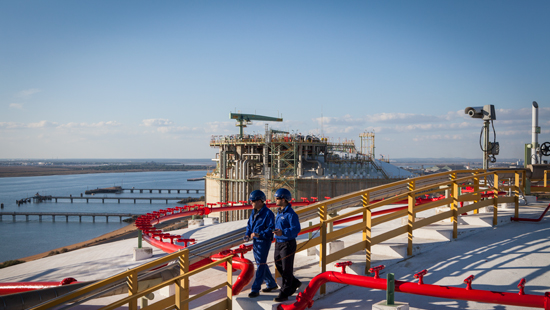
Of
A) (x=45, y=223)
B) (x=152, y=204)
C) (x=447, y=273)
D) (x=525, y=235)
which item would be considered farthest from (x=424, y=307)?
(x=152, y=204)

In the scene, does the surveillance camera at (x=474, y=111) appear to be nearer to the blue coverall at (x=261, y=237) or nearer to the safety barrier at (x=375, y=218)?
the safety barrier at (x=375, y=218)

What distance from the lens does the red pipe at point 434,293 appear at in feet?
12.9

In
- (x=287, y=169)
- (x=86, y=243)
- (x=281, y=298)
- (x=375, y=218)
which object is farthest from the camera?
(x=86, y=243)

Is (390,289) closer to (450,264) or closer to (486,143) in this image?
(450,264)

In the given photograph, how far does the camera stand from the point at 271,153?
37656 millimetres

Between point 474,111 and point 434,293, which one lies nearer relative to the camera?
point 434,293

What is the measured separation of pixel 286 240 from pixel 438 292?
1.88 metres

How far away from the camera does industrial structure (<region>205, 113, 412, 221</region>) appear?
121 feet

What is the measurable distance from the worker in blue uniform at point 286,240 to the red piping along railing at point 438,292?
216 millimetres

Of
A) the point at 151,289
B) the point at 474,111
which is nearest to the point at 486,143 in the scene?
the point at 474,111

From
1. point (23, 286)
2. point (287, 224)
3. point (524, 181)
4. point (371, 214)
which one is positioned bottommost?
point (23, 286)

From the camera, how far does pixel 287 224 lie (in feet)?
15.4

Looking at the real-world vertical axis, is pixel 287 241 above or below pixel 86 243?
above

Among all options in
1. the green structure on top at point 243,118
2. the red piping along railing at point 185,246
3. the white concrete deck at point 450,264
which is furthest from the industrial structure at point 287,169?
the white concrete deck at point 450,264
